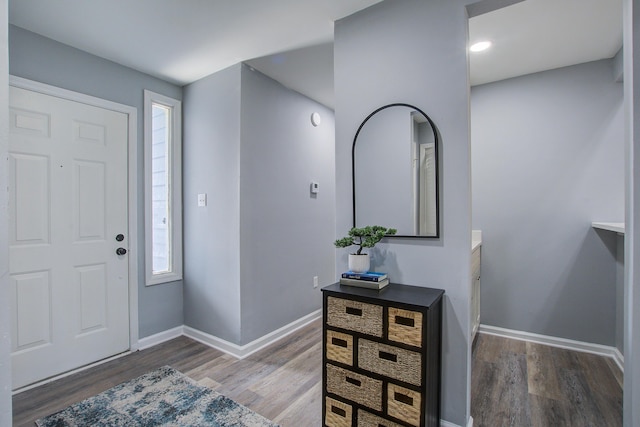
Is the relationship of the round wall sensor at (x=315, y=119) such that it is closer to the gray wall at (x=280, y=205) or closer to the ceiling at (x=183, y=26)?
the gray wall at (x=280, y=205)

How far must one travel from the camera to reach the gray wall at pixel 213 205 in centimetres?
264

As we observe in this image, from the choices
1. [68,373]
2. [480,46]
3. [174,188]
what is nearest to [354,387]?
A: [68,373]

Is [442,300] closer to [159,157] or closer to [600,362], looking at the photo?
[600,362]

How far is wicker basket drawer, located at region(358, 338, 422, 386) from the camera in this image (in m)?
1.42

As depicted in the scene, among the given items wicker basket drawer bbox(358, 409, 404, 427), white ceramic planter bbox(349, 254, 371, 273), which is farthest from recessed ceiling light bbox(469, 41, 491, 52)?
wicker basket drawer bbox(358, 409, 404, 427)

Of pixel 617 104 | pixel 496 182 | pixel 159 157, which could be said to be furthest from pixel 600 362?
pixel 159 157

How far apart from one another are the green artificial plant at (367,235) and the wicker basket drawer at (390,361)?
0.53m

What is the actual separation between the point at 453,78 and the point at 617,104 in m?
1.98

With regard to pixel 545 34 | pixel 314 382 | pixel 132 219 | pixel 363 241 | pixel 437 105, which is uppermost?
pixel 545 34

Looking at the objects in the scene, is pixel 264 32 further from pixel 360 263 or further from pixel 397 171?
pixel 360 263

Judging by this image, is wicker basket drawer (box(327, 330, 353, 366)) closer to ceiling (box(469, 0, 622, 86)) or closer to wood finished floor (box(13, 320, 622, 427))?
wood finished floor (box(13, 320, 622, 427))

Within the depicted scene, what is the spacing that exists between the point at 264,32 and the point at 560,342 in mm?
3572

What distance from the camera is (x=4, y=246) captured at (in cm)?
82

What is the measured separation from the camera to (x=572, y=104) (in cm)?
266
